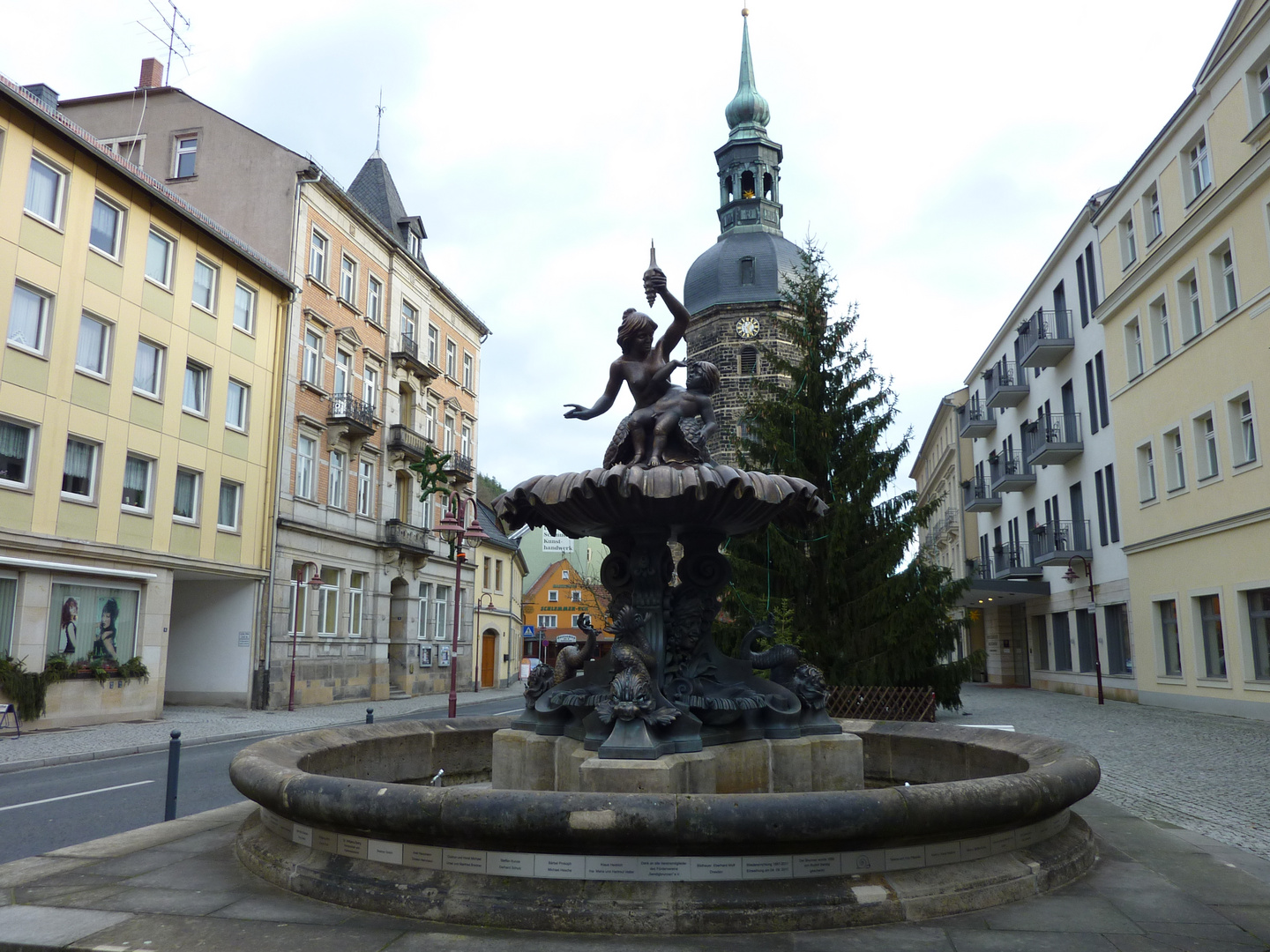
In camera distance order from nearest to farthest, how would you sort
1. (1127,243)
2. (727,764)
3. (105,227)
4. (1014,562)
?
1. (727,764)
2. (105,227)
3. (1127,243)
4. (1014,562)

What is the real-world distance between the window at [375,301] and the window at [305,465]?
19.5 ft

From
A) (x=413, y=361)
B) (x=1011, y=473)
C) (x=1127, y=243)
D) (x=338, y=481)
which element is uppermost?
(x=1127, y=243)

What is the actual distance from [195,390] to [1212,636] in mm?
25238

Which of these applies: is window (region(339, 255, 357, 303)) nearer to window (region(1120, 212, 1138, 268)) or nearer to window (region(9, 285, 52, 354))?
window (region(9, 285, 52, 354))

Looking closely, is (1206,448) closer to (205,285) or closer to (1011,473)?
(1011,473)

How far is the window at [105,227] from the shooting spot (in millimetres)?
21328

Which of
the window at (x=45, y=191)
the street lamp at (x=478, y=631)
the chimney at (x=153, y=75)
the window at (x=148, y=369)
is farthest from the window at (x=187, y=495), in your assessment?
the street lamp at (x=478, y=631)

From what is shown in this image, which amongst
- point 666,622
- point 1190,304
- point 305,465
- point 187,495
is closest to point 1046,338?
point 1190,304

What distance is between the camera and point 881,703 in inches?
682

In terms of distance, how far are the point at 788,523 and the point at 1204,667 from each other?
63.9 ft

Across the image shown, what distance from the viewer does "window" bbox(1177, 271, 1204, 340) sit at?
902 inches

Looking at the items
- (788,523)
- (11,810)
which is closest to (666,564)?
(788,523)

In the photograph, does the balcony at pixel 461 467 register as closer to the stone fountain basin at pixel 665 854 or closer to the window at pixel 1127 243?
the window at pixel 1127 243

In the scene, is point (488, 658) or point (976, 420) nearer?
point (976, 420)
